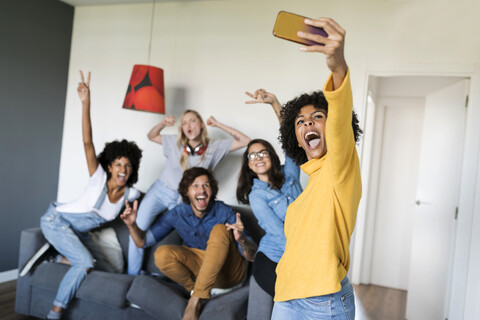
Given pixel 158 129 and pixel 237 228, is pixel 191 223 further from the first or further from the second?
pixel 158 129

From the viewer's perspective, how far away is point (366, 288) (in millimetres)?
4656

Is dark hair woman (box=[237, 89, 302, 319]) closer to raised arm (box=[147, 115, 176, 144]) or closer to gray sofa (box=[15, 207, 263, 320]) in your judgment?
gray sofa (box=[15, 207, 263, 320])

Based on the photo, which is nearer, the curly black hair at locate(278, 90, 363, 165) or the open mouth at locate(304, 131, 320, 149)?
the open mouth at locate(304, 131, 320, 149)

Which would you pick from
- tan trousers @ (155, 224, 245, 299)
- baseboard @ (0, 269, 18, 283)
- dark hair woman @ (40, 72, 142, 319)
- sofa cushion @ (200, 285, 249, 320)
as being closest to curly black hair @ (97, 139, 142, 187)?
dark hair woman @ (40, 72, 142, 319)

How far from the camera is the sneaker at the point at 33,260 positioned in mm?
3029

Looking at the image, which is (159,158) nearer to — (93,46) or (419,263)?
(93,46)

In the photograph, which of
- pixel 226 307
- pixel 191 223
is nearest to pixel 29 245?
pixel 191 223

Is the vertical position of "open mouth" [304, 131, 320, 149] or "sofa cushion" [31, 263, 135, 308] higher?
"open mouth" [304, 131, 320, 149]

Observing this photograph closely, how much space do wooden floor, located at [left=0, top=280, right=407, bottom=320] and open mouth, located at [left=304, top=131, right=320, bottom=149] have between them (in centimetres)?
281

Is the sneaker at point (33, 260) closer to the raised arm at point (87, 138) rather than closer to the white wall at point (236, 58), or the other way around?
the raised arm at point (87, 138)

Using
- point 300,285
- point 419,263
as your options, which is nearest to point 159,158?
point 419,263

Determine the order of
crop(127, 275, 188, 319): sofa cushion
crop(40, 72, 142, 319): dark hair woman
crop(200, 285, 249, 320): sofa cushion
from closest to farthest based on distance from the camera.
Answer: crop(200, 285, 249, 320): sofa cushion → crop(127, 275, 188, 319): sofa cushion → crop(40, 72, 142, 319): dark hair woman

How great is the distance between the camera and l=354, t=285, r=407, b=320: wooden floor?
12.1ft

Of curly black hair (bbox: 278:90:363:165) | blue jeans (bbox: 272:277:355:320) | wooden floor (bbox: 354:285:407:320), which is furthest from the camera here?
wooden floor (bbox: 354:285:407:320)
